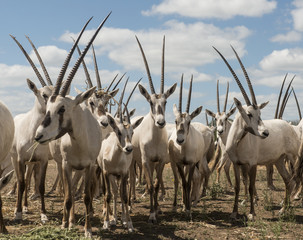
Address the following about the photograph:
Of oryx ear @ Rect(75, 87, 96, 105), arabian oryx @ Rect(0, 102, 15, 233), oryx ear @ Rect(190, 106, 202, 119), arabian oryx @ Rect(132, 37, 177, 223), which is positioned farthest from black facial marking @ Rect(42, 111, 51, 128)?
oryx ear @ Rect(190, 106, 202, 119)

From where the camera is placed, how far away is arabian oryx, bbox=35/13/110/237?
5.63 metres

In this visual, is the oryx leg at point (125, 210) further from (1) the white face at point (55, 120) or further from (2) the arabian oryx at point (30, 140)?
(1) the white face at point (55, 120)

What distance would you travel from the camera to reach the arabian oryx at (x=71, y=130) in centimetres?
563

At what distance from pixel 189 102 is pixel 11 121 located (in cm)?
425

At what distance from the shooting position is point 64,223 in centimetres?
661

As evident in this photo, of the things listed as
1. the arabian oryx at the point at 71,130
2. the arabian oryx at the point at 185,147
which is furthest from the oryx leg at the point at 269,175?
the arabian oryx at the point at 71,130

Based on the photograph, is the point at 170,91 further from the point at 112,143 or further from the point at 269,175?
the point at 269,175

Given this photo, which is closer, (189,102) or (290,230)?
(290,230)

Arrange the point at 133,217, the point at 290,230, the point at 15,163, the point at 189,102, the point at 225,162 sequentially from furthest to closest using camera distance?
the point at 225,162 → the point at 189,102 → the point at 133,217 → the point at 15,163 → the point at 290,230

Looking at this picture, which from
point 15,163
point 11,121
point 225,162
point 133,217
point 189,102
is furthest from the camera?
point 225,162

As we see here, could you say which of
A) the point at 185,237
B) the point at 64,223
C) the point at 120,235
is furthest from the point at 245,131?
the point at 64,223

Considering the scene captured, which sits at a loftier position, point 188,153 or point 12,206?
point 188,153

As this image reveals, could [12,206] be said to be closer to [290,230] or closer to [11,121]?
[11,121]

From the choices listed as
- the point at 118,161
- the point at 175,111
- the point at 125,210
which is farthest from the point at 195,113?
the point at 125,210
